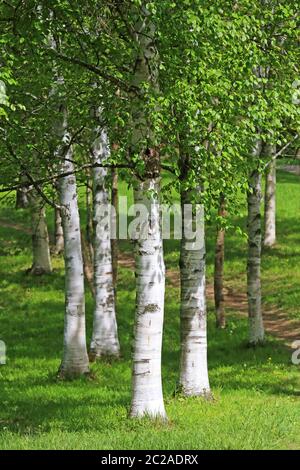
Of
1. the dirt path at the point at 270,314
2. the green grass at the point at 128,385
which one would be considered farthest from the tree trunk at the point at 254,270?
the dirt path at the point at 270,314

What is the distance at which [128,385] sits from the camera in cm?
1672

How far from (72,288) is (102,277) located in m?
2.02

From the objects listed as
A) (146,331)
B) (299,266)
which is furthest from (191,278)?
(299,266)

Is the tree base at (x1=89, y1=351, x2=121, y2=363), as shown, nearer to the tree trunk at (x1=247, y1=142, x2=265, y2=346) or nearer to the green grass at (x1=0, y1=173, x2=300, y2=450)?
the green grass at (x1=0, y1=173, x2=300, y2=450)

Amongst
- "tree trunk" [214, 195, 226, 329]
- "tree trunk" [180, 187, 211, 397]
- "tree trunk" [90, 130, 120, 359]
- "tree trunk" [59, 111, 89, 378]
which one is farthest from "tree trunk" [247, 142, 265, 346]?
"tree trunk" [180, 187, 211, 397]

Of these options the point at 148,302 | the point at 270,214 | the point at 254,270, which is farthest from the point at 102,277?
the point at 270,214

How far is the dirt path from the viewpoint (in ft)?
73.2

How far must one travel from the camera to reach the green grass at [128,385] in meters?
10.7

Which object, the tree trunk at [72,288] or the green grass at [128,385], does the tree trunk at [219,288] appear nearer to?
the green grass at [128,385]

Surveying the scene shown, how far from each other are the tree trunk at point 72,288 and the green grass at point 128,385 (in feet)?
1.67

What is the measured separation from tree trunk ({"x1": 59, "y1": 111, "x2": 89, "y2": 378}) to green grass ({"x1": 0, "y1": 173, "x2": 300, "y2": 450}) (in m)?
0.51

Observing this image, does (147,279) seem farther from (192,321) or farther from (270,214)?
(270,214)

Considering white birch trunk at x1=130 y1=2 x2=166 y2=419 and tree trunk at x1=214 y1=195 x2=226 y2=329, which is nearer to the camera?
white birch trunk at x1=130 y1=2 x2=166 y2=419
